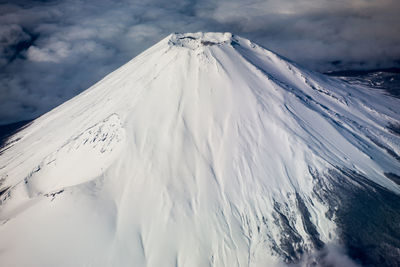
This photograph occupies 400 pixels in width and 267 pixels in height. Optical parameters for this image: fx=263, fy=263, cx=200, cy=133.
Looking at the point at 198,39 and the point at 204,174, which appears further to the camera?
the point at 198,39

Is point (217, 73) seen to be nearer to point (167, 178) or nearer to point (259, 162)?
point (259, 162)

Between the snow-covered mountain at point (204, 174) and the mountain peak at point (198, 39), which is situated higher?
Answer: the mountain peak at point (198, 39)

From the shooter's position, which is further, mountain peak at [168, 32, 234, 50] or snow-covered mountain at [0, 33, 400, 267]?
mountain peak at [168, 32, 234, 50]

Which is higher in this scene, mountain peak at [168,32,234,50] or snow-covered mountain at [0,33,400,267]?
mountain peak at [168,32,234,50]

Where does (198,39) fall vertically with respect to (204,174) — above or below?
above
